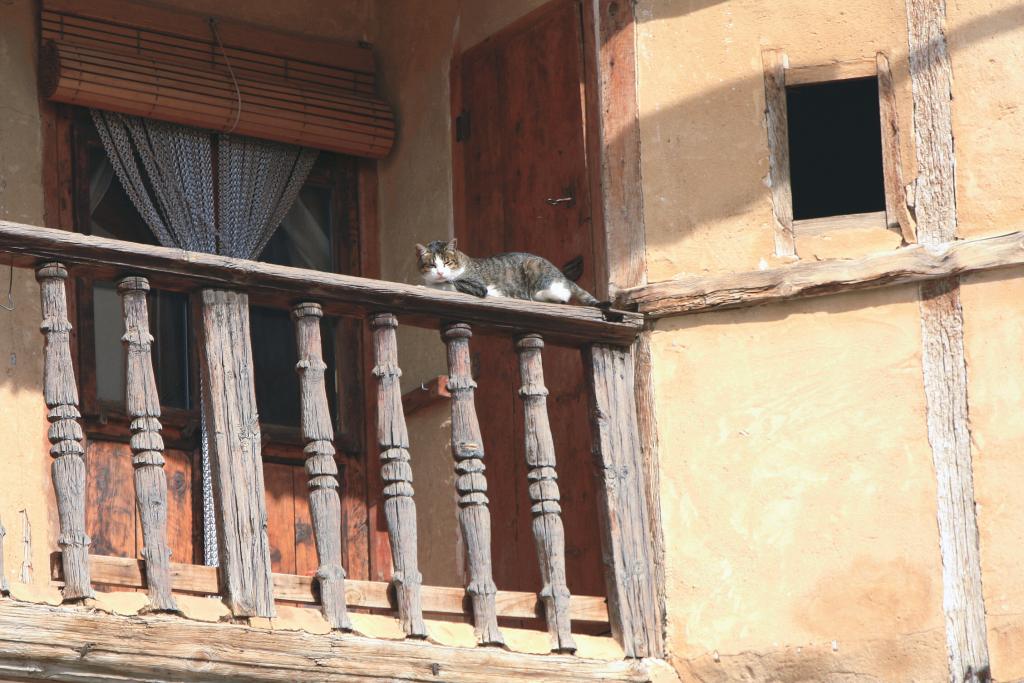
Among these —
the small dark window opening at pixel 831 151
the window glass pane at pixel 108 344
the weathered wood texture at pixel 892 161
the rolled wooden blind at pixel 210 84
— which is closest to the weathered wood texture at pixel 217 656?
the weathered wood texture at pixel 892 161

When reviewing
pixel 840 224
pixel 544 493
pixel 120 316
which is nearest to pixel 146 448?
pixel 544 493

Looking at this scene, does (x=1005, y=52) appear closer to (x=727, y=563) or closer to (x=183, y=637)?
(x=727, y=563)

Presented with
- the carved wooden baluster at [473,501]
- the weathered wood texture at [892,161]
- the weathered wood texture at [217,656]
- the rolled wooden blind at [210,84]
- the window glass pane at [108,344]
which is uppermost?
the rolled wooden blind at [210,84]

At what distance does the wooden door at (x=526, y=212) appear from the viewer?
23.2ft

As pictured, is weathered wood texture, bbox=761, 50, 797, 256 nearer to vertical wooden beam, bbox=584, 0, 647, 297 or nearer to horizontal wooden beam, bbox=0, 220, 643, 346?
vertical wooden beam, bbox=584, 0, 647, 297

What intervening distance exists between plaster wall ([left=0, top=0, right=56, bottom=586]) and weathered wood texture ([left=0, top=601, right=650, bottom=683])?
5.17 ft

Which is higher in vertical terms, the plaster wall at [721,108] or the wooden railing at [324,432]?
the plaster wall at [721,108]

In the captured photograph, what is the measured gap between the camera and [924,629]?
639 centimetres

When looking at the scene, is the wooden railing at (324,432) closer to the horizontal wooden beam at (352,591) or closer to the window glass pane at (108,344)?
the horizontal wooden beam at (352,591)

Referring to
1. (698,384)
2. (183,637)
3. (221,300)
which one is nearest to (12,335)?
(221,300)

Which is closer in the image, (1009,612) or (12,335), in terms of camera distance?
(1009,612)

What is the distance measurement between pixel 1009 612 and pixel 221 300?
2669 mm

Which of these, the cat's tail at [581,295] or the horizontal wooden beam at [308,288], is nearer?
the horizontal wooden beam at [308,288]

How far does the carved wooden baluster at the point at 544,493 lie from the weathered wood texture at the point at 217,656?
14 cm
